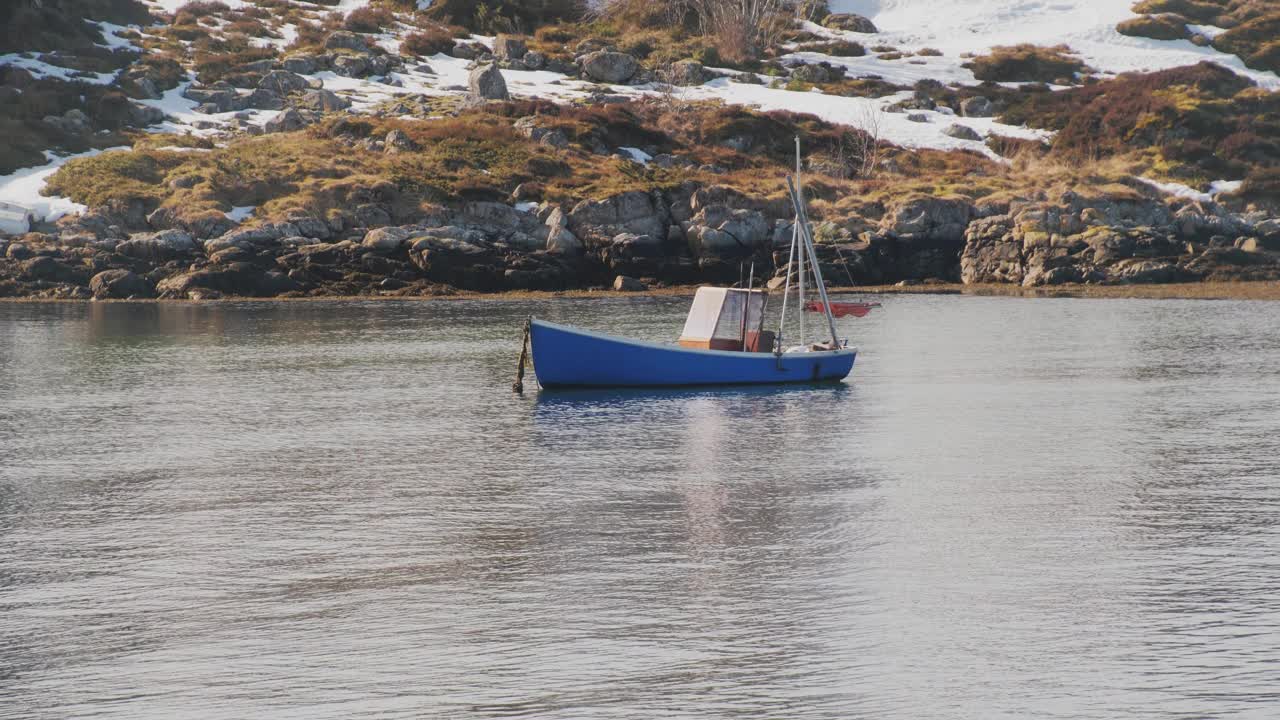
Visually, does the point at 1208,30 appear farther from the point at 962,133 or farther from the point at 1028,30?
the point at 962,133

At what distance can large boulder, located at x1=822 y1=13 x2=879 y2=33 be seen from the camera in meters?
156

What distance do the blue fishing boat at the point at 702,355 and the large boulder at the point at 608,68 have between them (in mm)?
88970

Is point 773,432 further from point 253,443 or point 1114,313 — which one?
point 1114,313

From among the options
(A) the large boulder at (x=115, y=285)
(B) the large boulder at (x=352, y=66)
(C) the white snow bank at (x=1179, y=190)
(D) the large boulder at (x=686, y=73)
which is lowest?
(A) the large boulder at (x=115, y=285)

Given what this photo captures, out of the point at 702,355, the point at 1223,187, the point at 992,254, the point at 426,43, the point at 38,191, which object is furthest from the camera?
the point at 426,43

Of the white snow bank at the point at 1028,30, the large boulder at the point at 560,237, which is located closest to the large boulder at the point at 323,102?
the large boulder at the point at 560,237

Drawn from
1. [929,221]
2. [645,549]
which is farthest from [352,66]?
[645,549]

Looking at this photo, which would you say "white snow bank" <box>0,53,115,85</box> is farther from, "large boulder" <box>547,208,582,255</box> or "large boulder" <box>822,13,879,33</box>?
"large boulder" <box>822,13,879,33</box>

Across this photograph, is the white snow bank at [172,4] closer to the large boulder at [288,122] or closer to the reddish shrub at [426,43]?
the reddish shrub at [426,43]

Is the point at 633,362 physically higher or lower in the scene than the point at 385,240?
lower

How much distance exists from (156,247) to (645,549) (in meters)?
72.0

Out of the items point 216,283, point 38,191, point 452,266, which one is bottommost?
point 216,283

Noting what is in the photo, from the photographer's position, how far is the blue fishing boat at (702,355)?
39.0 m

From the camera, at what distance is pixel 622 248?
88.4 meters
